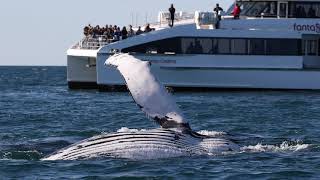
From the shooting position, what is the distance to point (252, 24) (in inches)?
1778

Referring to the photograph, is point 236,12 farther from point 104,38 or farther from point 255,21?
point 104,38

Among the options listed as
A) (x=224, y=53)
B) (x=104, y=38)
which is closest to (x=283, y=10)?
(x=224, y=53)

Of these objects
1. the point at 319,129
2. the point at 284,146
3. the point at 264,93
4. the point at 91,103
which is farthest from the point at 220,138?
the point at 264,93

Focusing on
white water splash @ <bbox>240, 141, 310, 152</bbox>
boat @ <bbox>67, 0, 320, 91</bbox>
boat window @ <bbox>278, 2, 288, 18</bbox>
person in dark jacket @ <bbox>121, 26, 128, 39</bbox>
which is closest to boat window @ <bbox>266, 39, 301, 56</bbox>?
boat @ <bbox>67, 0, 320, 91</bbox>

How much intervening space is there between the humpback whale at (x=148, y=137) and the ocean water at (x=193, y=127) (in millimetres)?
157

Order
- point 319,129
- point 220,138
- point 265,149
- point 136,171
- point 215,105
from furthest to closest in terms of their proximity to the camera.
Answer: point 215,105, point 319,129, point 265,149, point 220,138, point 136,171

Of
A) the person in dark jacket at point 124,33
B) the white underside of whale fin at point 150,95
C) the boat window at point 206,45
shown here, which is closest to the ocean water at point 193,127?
the white underside of whale fin at point 150,95

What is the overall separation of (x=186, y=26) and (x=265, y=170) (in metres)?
28.7

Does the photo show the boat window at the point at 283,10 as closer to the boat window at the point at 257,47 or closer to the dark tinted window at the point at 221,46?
the dark tinted window at the point at 221,46

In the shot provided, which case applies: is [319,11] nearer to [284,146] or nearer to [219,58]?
[219,58]

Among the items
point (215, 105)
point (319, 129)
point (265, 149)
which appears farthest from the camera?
point (215, 105)

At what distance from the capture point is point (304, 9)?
4666 cm

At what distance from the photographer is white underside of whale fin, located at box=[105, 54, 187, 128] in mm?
16062

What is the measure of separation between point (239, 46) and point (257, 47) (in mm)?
875
